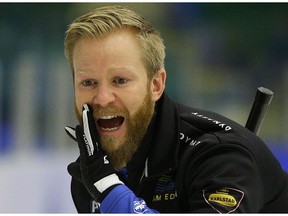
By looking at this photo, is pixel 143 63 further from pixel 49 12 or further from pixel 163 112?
pixel 49 12

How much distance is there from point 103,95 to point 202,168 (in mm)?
401

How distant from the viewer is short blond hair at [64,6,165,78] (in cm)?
192

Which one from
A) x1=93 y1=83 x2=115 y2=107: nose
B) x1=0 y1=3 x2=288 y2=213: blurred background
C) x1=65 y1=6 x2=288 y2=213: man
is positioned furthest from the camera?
x1=0 y1=3 x2=288 y2=213: blurred background

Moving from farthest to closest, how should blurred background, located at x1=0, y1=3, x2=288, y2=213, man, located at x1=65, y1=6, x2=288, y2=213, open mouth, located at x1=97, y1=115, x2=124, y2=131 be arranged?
blurred background, located at x1=0, y1=3, x2=288, y2=213, open mouth, located at x1=97, y1=115, x2=124, y2=131, man, located at x1=65, y1=6, x2=288, y2=213

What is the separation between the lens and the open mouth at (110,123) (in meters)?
1.95

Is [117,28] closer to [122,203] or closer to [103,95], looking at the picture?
[103,95]

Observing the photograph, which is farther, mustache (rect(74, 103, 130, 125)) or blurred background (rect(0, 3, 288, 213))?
blurred background (rect(0, 3, 288, 213))

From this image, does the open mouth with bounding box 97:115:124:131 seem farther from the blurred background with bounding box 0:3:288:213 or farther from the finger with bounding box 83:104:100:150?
the blurred background with bounding box 0:3:288:213

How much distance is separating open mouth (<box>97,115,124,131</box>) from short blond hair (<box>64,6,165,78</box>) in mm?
198

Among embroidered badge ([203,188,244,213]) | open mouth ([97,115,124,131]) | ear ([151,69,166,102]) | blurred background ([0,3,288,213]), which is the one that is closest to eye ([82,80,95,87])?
Answer: open mouth ([97,115,124,131])

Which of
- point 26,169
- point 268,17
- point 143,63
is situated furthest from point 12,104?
point 143,63

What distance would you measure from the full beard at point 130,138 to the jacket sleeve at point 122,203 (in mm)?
261

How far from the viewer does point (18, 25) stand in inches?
203

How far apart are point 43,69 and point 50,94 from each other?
345 millimetres
